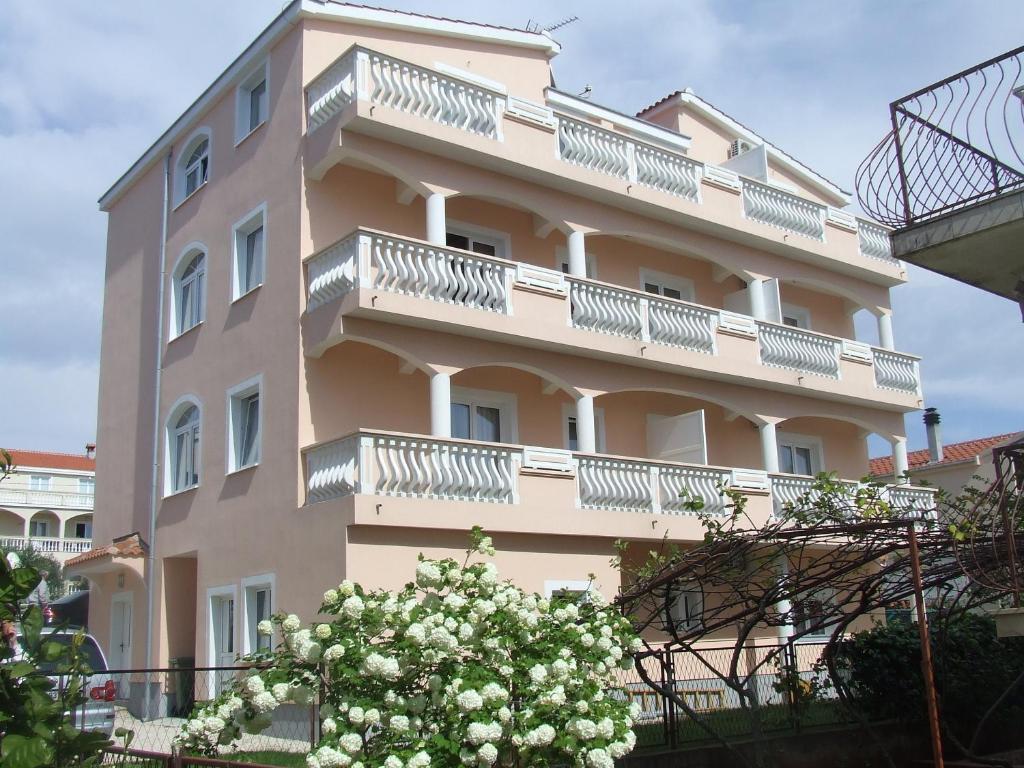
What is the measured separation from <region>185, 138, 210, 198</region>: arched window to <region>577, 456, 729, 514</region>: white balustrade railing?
984cm

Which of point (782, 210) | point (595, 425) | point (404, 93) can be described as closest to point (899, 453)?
point (782, 210)

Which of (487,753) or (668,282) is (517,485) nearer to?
(668,282)

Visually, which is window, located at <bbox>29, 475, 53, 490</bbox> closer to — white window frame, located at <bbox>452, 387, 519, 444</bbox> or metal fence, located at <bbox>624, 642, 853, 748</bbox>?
white window frame, located at <bbox>452, 387, 519, 444</bbox>

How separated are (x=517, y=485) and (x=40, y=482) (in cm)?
6207

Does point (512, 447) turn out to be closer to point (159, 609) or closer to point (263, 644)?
point (263, 644)

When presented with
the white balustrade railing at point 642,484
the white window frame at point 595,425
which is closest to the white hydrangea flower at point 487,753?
the white balustrade railing at point 642,484

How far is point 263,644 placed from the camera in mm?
17922

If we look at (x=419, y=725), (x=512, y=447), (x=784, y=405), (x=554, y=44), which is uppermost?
(x=554, y=44)

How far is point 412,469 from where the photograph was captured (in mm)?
16656

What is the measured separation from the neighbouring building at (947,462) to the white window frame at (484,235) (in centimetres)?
1213

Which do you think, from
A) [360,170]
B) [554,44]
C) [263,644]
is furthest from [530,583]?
[554,44]

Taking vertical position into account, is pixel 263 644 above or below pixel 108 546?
below

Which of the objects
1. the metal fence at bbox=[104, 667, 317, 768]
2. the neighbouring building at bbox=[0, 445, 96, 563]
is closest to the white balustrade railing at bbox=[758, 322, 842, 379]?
the metal fence at bbox=[104, 667, 317, 768]

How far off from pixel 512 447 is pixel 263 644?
16.6 ft
